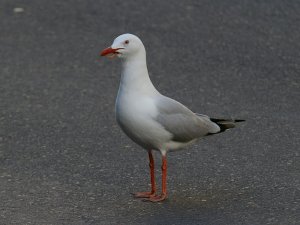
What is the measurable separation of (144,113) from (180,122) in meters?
0.36

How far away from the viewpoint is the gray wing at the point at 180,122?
5914mm

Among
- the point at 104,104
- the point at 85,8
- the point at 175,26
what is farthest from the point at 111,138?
the point at 85,8

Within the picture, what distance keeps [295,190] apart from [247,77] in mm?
2729

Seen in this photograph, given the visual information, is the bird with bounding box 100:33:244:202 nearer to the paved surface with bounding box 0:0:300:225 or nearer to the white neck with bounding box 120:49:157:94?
the white neck with bounding box 120:49:157:94

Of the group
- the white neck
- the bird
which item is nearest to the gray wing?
the bird

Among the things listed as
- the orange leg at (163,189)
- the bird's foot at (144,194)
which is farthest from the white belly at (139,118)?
the bird's foot at (144,194)

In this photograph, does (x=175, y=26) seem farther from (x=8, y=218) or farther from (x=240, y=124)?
(x=8, y=218)

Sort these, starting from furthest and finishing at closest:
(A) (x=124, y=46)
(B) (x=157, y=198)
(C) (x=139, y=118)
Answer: (B) (x=157, y=198) → (A) (x=124, y=46) → (C) (x=139, y=118)

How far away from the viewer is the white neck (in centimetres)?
588

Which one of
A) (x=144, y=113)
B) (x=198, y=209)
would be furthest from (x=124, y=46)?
(x=198, y=209)

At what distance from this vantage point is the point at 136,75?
19.4 feet

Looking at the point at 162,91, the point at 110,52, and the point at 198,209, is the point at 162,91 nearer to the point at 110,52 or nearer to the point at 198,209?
the point at 110,52

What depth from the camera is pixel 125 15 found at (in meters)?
10.6

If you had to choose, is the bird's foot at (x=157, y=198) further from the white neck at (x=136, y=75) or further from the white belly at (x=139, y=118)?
the white neck at (x=136, y=75)
